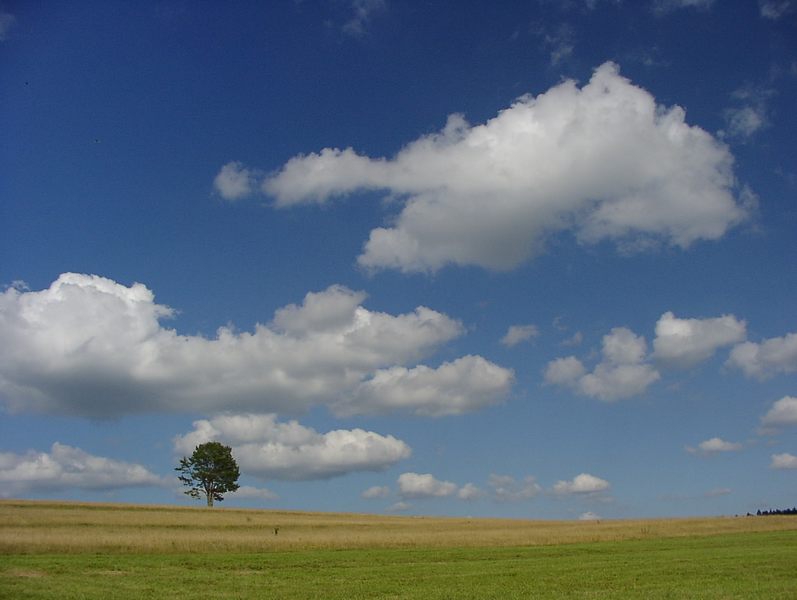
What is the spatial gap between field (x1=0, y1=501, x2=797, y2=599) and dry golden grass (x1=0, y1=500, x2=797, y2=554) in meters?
0.22

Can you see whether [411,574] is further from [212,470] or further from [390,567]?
[212,470]

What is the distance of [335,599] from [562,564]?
16497 mm

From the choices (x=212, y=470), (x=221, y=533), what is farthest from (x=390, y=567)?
(x=212, y=470)

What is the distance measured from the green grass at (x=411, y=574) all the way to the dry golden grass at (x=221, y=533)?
10.5 feet

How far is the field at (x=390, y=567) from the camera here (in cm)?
Result: 2520

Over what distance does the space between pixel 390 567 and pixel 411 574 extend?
Answer: 12.9 feet

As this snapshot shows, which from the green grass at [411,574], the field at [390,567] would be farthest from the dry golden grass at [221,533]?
the green grass at [411,574]

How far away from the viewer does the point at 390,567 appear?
116 ft

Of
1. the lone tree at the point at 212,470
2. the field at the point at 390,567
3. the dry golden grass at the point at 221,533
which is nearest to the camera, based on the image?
the field at the point at 390,567

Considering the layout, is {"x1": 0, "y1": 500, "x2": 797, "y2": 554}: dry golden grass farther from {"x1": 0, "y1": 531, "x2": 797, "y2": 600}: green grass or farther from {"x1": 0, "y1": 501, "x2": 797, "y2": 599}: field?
{"x1": 0, "y1": 531, "x2": 797, "y2": 600}: green grass

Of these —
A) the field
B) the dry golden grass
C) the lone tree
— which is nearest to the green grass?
the field

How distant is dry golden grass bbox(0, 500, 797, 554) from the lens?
141 feet

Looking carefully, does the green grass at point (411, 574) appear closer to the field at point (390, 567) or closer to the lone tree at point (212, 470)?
the field at point (390, 567)

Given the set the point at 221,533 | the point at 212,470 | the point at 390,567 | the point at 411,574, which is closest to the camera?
the point at 411,574
